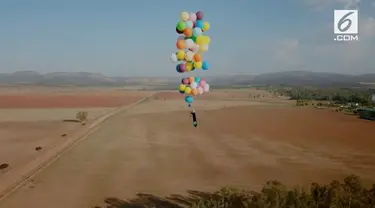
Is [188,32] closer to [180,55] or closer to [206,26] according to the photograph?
[180,55]

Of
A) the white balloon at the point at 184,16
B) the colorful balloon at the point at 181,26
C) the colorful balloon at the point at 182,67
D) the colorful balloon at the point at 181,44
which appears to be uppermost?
the white balloon at the point at 184,16

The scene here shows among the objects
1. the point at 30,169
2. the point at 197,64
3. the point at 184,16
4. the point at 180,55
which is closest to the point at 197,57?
the point at 197,64

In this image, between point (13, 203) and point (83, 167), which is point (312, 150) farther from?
point (13, 203)

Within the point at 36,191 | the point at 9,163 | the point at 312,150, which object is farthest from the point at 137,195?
the point at 312,150

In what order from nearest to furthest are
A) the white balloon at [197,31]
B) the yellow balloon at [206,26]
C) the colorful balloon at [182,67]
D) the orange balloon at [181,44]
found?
1. the orange balloon at [181,44]
2. the white balloon at [197,31]
3. the colorful balloon at [182,67]
4. the yellow balloon at [206,26]

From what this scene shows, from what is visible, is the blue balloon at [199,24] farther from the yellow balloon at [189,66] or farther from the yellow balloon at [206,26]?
the yellow balloon at [189,66]

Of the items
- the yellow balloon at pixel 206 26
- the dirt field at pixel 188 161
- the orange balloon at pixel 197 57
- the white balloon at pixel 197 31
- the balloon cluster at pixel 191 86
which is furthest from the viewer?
the dirt field at pixel 188 161

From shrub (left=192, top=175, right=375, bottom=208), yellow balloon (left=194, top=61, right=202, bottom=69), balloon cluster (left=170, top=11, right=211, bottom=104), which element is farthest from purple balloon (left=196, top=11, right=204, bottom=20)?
shrub (left=192, top=175, right=375, bottom=208)

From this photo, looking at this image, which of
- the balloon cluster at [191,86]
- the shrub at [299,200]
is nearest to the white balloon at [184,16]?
the balloon cluster at [191,86]
